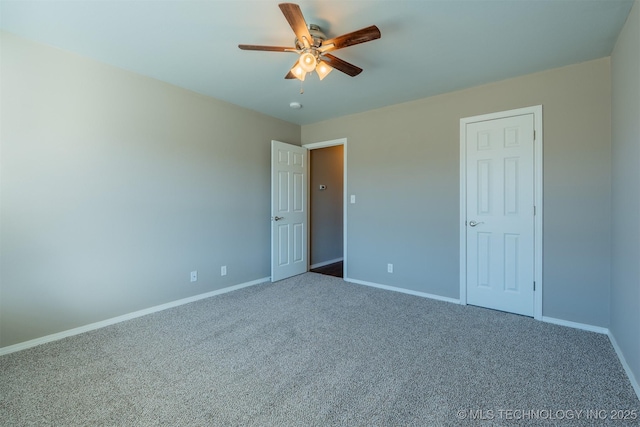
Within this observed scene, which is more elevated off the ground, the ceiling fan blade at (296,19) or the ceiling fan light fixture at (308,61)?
the ceiling fan blade at (296,19)

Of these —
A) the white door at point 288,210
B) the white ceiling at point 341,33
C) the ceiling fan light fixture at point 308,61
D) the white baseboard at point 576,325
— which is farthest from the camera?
the white door at point 288,210

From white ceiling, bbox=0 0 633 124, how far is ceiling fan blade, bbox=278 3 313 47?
0.64 feet

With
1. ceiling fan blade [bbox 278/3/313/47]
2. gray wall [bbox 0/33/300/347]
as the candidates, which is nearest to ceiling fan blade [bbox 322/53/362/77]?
ceiling fan blade [bbox 278/3/313/47]

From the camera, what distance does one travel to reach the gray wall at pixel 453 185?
253 cm

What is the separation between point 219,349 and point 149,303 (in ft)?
4.06

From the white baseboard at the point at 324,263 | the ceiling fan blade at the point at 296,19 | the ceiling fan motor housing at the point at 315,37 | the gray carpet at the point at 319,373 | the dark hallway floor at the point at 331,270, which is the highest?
the ceiling fan motor housing at the point at 315,37

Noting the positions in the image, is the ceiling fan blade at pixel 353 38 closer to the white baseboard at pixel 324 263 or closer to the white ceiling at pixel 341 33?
the white ceiling at pixel 341 33

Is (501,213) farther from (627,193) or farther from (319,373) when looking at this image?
(319,373)

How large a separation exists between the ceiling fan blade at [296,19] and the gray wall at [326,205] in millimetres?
3098

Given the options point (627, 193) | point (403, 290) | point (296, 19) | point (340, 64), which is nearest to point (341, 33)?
point (340, 64)

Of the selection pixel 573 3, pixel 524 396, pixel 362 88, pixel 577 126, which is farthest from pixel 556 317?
pixel 362 88

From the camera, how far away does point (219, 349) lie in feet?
7.35

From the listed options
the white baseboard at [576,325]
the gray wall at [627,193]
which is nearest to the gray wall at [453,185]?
the white baseboard at [576,325]

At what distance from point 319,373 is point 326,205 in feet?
12.0
